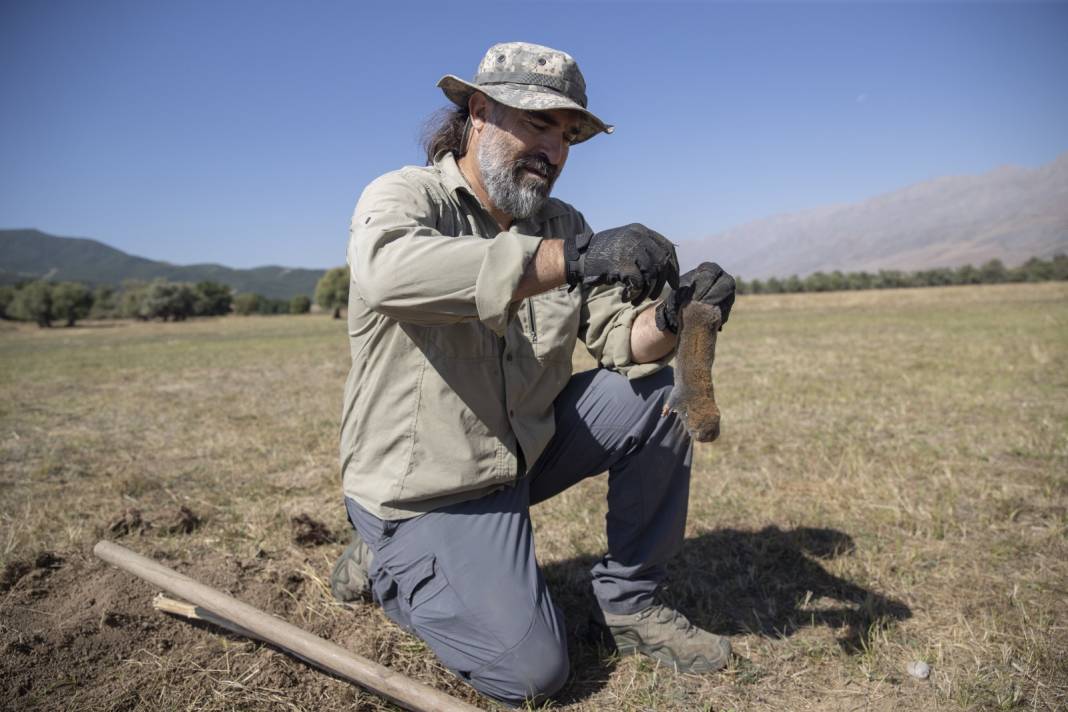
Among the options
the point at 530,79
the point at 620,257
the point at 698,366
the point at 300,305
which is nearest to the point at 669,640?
the point at 698,366

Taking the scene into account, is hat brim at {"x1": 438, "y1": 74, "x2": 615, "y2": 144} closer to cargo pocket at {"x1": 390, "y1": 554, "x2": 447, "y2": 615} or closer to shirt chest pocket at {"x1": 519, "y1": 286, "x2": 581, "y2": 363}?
shirt chest pocket at {"x1": 519, "y1": 286, "x2": 581, "y2": 363}

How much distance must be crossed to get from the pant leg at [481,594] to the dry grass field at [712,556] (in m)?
0.20

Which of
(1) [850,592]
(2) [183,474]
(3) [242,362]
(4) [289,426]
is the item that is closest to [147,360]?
(3) [242,362]

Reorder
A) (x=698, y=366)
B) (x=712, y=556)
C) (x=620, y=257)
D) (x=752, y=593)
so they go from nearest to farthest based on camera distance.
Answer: (x=620, y=257) < (x=698, y=366) < (x=752, y=593) < (x=712, y=556)

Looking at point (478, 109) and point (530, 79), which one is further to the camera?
point (478, 109)

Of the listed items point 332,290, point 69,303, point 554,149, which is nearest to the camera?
point 554,149

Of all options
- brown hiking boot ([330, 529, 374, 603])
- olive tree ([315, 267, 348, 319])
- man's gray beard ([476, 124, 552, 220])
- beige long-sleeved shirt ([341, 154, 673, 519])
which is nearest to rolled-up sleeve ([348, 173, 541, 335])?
beige long-sleeved shirt ([341, 154, 673, 519])

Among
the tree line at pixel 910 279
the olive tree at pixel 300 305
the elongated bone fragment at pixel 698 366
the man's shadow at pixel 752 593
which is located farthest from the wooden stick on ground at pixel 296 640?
the olive tree at pixel 300 305

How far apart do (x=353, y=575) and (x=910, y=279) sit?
61004 millimetres

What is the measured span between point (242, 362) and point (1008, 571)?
1478 cm

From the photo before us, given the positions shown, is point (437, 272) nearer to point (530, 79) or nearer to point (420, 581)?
point (530, 79)

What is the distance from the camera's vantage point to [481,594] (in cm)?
239

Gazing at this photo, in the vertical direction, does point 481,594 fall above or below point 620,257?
below

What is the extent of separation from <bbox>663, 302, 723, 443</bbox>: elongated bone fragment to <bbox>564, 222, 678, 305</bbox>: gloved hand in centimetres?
23
